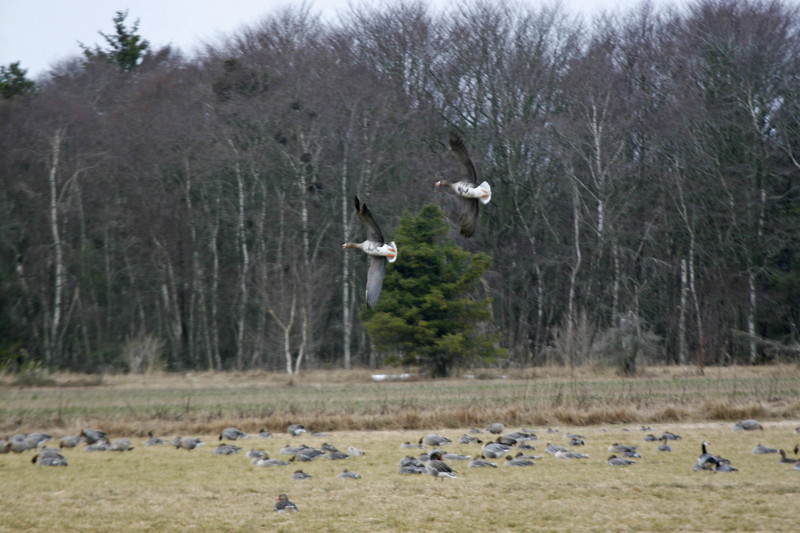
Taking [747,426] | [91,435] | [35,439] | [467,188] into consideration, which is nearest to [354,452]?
[467,188]

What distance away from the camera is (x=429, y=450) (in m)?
16.0

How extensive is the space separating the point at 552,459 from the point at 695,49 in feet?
100

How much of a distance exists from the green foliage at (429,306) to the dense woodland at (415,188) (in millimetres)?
3995

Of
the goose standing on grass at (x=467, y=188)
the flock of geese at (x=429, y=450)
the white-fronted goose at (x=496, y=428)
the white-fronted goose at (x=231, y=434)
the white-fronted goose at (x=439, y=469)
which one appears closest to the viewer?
the white-fronted goose at (x=439, y=469)

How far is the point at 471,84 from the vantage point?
135 feet

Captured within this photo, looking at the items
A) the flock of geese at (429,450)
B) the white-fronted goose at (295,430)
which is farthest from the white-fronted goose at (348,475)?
the white-fronted goose at (295,430)

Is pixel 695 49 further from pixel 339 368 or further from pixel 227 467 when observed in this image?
pixel 227 467

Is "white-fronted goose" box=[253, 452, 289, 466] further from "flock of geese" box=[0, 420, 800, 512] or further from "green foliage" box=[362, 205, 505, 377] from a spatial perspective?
"green foliage" box=[362, 205, 505, 377]

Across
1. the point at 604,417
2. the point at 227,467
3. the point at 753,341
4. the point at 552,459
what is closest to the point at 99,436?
the point at 227,467

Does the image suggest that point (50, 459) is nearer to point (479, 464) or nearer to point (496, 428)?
point (479, 464)

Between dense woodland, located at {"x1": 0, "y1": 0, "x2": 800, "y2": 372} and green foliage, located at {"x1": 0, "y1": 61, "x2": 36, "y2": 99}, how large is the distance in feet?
1.06

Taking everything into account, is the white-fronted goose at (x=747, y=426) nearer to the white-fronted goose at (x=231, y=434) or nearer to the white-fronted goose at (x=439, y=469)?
the white-fronted goose at (x=439, y=469)

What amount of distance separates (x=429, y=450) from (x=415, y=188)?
25920mm

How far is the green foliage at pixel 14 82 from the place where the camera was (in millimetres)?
43531
